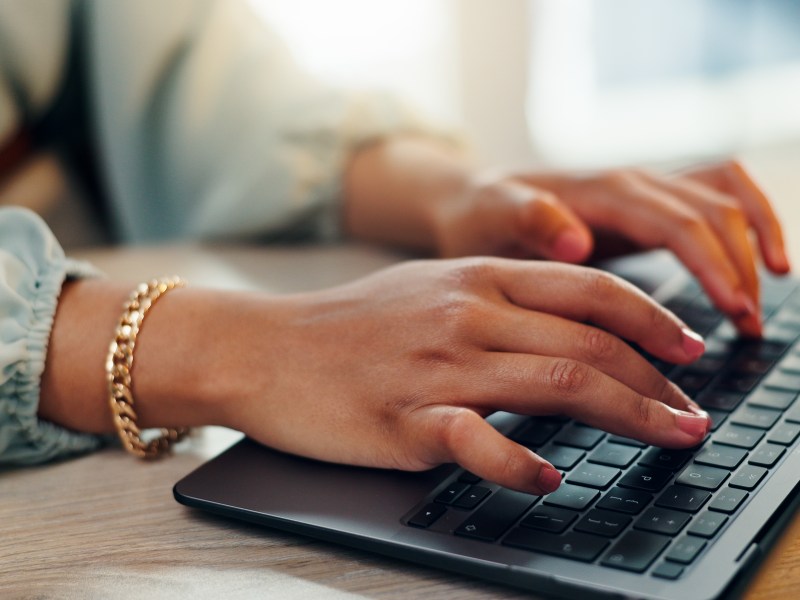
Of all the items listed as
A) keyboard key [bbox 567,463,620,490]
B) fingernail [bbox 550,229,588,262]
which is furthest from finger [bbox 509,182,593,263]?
keyboard key [bbox 567,463,620,490]

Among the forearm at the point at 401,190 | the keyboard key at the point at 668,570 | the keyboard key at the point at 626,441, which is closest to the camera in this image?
the keyboard key at the point at 668,570

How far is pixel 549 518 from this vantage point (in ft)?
1.18

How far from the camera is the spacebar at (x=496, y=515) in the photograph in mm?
354

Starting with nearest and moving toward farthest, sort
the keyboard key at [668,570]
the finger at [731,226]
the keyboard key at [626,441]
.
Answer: the keyboard key at [668,570] → the keyboard key at [626,441] → the finger at [731,226]

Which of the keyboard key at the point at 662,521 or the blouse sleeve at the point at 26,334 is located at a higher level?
the blouse sleeve at the point at 26,334

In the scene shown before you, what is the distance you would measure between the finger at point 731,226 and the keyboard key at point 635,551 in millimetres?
241

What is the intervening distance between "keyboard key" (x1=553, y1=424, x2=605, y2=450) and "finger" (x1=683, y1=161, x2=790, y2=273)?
252mm

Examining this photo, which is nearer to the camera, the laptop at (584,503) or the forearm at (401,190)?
the laptop at (584,503)

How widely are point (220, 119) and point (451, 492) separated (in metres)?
0.56

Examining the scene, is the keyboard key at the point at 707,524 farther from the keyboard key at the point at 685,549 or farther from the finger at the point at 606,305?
the finger at the point at 606,305

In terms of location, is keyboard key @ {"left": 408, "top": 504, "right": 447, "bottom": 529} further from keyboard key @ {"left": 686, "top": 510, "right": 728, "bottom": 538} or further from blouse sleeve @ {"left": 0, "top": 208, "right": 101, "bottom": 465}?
blouse sleeve @ {"left": 0, "top": 208, "right": 101, "bottom": 465}

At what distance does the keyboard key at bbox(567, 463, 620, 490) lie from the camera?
0.38 metres

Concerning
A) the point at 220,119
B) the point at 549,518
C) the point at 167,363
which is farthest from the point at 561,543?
the point at 220,119

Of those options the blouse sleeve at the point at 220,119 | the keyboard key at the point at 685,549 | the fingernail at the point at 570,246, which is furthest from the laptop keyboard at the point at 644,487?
the blouse sleeve at the point at 220,119
